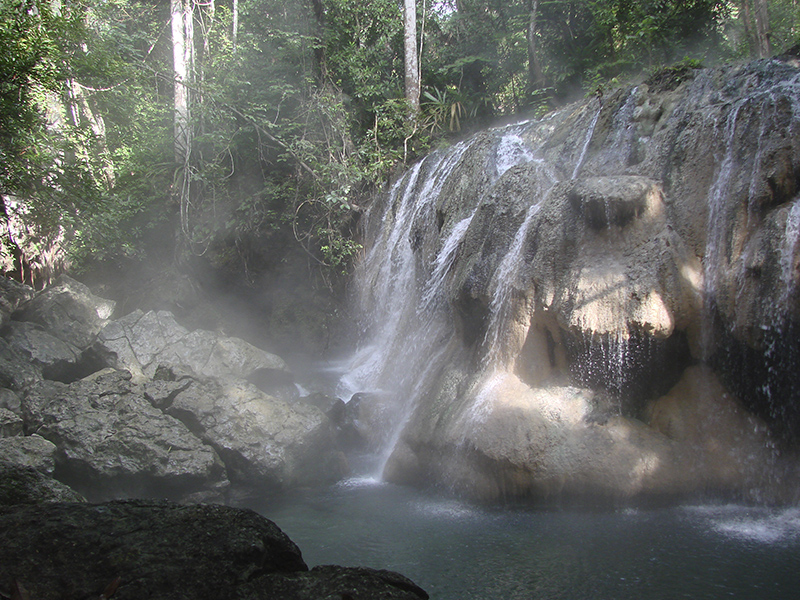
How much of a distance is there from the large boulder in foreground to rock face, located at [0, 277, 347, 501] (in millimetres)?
4003

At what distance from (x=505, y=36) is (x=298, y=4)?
240 inches

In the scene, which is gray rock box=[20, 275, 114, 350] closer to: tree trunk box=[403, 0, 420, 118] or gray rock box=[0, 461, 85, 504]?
gray rock box=[0, 461, 85, 504]

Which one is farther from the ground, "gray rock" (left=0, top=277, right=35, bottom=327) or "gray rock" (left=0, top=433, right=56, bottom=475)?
"gray rock" (left=0, top=277, right=35, bottom=327)

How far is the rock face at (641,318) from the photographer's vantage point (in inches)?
219

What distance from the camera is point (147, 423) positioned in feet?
23.2

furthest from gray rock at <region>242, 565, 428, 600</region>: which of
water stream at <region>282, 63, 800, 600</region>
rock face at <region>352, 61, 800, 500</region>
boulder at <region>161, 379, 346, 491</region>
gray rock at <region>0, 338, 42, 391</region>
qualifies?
gray rock at <region>0, 338, 42, 391</region>

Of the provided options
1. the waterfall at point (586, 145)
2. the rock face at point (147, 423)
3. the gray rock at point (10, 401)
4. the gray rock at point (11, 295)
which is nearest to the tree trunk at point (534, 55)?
the waterfall at point (586, 145)

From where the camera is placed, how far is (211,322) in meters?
→ 13.3

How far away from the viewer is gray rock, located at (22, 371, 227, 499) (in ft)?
21.6

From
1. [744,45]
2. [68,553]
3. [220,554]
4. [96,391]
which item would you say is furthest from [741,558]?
[744,45]

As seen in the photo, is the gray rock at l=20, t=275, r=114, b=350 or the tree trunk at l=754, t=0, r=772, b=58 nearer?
the gray rock at l=20, t=275, r=114, b=350

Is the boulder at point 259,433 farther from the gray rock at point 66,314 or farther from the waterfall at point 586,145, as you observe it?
the waterfall at point 586,145

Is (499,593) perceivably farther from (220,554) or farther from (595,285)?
(595,285)

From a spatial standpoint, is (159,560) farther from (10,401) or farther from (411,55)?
(411,55)
